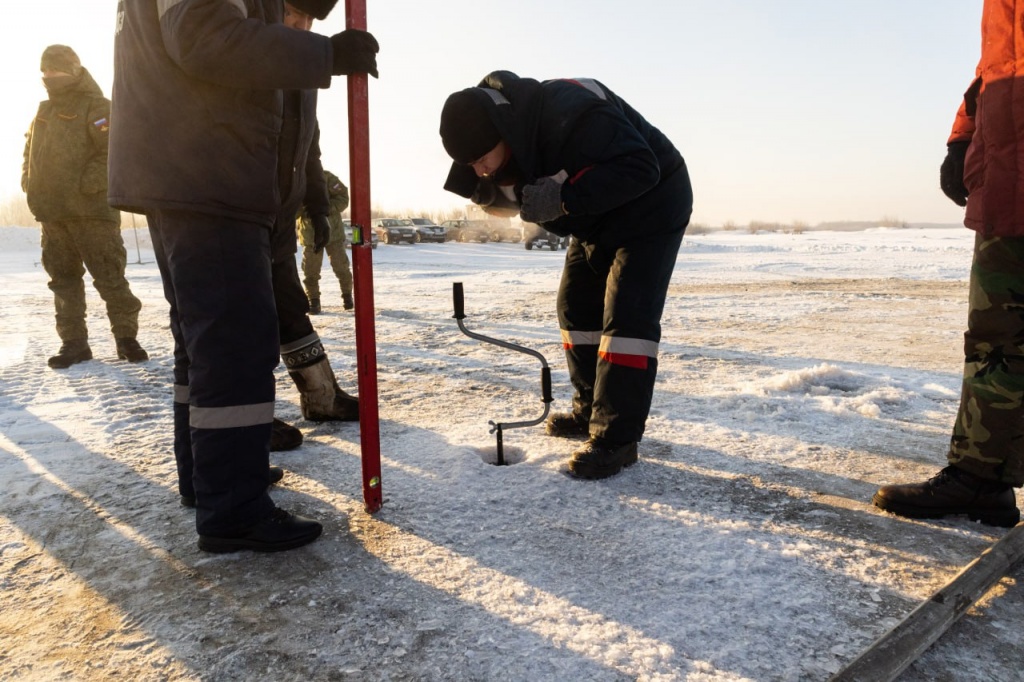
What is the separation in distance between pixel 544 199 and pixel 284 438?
60.0 inches

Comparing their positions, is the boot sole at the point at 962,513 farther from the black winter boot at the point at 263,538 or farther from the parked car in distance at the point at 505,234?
the parked car in distance at the point at 505,234

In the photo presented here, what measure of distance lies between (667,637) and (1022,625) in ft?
2.68

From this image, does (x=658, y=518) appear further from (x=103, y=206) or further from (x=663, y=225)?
(x=103, y=206)

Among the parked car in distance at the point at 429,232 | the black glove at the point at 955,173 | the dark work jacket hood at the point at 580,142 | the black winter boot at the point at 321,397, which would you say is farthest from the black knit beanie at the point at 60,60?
the parked car in distance at the point at 429,232

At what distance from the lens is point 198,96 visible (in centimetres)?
176

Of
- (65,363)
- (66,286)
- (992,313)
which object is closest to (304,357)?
(65,363)

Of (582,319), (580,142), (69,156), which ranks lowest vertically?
(582,319)

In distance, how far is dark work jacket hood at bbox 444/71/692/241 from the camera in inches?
84.8

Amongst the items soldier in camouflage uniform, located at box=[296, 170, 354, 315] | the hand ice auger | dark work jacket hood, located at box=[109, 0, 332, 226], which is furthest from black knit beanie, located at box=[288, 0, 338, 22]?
soldier in camouflage uniform, located at box=[296, 170, 354, 315]

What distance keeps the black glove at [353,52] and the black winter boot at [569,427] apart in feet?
5.39

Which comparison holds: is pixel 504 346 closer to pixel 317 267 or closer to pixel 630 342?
pixel 630 342

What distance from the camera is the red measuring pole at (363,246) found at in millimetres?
1886

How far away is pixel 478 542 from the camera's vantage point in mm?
1864

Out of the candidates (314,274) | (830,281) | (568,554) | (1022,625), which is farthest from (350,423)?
(830,281)
